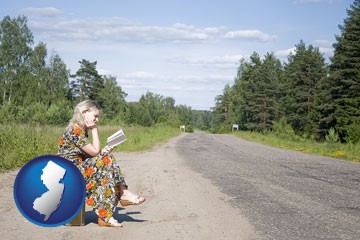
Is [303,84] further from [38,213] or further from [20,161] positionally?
[38,213]

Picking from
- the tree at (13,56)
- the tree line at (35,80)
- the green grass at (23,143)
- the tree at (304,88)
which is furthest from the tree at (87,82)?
the green grass at (23,143)

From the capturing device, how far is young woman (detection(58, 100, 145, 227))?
5.39m

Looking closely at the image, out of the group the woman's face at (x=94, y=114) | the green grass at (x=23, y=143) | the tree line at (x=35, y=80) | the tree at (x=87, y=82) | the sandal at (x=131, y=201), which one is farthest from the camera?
the tree at (x=87, y=82)

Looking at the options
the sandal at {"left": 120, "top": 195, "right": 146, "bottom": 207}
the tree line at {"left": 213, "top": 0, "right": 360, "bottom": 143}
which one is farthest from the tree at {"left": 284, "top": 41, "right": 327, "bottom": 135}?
the sandal at {"left": 120, "top": 195, "right": 146, "bottom": 207}

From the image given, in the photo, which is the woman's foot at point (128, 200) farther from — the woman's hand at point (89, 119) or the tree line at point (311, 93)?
the tree line at point (311, 93)

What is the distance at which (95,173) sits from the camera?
544cm

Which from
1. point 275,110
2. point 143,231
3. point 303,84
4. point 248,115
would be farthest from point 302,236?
point 248,115

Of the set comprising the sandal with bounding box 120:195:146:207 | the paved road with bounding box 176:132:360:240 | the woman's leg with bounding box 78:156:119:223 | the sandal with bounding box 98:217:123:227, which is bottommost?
the paved road with bounding box 176:132:360:240

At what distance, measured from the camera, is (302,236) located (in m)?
5.16

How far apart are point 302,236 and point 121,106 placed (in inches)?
3810

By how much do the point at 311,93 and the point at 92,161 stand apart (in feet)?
197

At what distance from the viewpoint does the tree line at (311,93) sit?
137ft

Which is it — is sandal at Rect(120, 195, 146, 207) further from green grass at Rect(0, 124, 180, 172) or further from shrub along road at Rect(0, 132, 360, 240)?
green grass at Rect(0, 124, 180, 172)

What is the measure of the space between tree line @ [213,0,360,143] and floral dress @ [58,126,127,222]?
99.0ft
